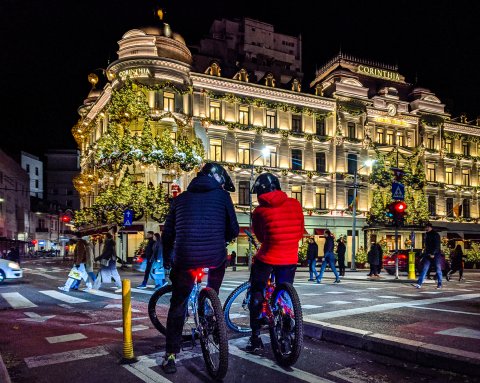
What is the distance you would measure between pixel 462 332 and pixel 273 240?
3223mm

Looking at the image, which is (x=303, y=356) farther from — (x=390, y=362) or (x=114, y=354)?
(x=114, y=354)

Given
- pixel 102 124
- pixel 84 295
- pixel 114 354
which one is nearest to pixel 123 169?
pixel 102 124

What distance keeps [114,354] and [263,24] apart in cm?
4604

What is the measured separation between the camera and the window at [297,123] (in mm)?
40156

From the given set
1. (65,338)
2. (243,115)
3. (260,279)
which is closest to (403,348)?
(260,279)

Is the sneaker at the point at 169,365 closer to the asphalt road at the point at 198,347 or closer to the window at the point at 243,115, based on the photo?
the asphalt road at the point at 198,347

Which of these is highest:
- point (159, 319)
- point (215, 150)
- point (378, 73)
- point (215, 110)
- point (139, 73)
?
point (378, 73)

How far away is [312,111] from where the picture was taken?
133ft

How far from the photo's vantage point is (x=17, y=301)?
1092cm

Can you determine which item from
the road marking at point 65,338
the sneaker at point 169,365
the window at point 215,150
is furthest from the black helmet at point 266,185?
the window at point 215,150

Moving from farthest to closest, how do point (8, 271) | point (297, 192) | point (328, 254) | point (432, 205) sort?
point (432, 205) → point (297, 192) → point (328, 254) → point (8, 271)

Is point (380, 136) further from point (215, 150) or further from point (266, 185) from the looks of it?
point (266, 185)

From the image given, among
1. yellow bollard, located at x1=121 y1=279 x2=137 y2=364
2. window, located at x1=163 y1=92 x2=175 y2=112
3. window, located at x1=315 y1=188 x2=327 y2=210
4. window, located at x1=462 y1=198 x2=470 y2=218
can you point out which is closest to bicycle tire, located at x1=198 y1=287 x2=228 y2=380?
yellow bollard, located at x1=121 y1=279 x2=137 y2=364

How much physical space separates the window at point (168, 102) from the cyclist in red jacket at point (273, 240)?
98.5 feet
